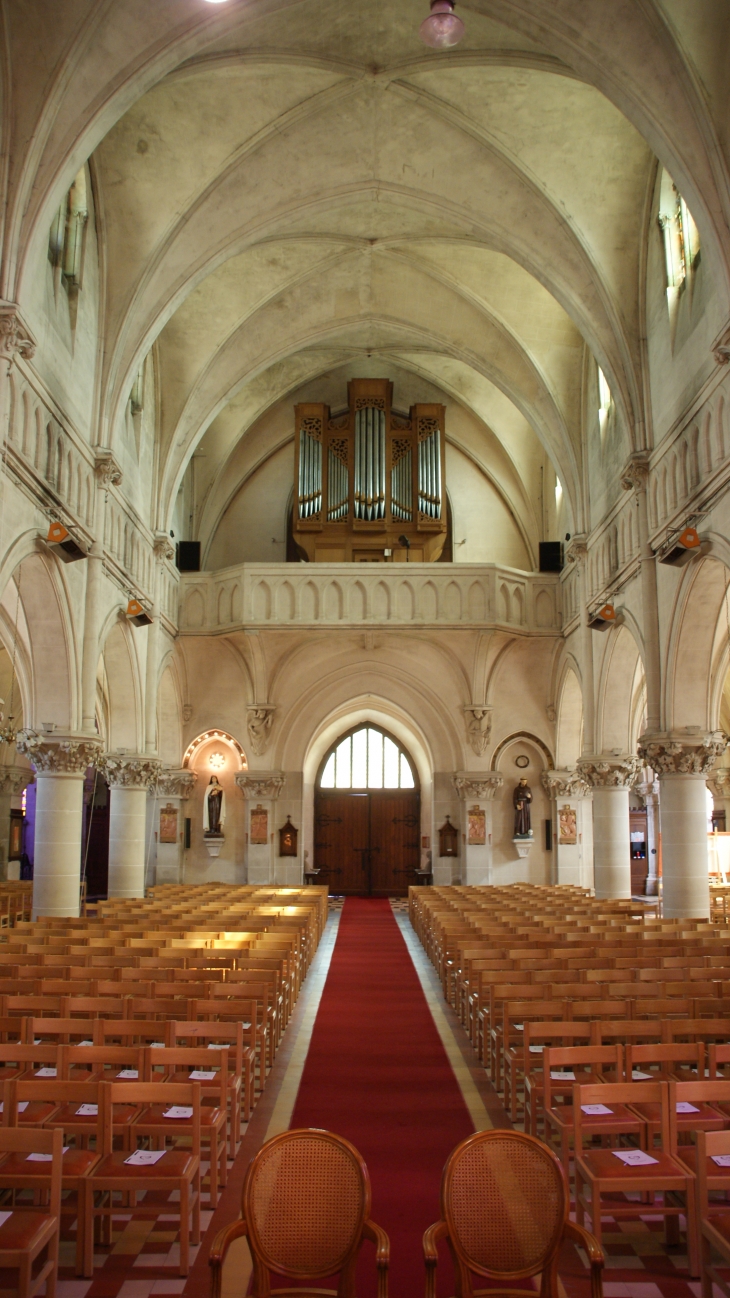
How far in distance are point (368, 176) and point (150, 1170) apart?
1667 centimetres

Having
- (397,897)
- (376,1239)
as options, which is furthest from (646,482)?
(397,897)

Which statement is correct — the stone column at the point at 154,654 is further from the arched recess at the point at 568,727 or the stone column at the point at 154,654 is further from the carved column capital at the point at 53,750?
the arched recess at the point at 568,727

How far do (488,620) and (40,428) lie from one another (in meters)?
12.2

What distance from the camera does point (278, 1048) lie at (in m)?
9.73

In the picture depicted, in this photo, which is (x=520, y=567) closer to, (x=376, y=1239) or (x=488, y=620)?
(x=488, y=620)

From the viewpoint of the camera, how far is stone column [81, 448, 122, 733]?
1605cm

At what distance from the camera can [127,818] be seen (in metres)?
20.2

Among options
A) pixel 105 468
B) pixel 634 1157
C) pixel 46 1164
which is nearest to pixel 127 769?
pixel 105 468

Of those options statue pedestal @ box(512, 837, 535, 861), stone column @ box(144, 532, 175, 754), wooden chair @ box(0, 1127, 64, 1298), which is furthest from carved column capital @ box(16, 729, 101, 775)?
statue pedestal @ box(512, 837, 535, 861)

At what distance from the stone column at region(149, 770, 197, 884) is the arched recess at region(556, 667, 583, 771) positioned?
29.1 feet

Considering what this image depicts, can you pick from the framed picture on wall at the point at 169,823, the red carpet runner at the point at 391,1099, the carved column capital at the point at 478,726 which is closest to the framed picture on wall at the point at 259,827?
the framed picture on wall at the point at 169,823

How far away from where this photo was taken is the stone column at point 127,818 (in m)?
19.8

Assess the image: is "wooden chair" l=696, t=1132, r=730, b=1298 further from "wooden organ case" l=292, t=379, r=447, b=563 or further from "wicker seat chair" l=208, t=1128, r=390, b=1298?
"wooden organ case" l=292, t=379, r=447, b=563

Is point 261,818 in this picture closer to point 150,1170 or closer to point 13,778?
point 13,778
